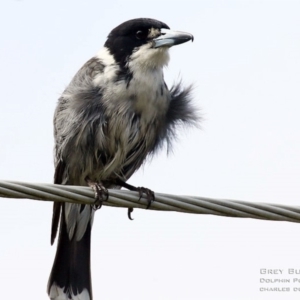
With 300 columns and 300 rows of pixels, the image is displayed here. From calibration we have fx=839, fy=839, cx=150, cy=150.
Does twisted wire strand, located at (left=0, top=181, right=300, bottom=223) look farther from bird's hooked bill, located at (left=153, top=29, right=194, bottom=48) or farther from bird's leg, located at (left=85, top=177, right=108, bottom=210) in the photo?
bird's hooked bill, located at (left=153, top=29, right=194, bottom=48)

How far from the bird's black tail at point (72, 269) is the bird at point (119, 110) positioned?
91mm

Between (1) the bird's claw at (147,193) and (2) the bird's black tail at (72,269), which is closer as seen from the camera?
(1) the bird's claw at (147,193)

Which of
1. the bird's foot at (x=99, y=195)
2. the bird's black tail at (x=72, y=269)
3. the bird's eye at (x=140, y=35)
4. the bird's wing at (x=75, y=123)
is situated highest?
the bird's eye at (x=140, y=35)

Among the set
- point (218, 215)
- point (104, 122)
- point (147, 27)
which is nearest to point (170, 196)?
point (218, 215)

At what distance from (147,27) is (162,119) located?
1.98 feet

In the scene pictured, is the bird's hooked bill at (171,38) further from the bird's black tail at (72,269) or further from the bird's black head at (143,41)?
the bird's black tail at (72,269)

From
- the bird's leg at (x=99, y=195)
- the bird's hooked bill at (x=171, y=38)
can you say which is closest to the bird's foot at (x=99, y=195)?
the bird's leg at (x=99, y=195)

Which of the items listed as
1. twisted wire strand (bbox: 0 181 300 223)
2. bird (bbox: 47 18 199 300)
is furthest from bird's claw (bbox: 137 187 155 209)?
twisted wire strand (bbox: 0 181 300 223)

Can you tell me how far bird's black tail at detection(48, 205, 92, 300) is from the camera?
5691mm

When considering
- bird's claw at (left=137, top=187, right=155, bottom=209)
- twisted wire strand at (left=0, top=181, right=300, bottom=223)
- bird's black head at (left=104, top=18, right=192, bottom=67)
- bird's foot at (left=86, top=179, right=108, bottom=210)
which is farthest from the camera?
bird's black head at (left=104, top=18, right=192, bottom=67)

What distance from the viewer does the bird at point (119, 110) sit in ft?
16.9

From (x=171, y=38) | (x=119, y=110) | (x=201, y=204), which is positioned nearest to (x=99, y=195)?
(x=119, y=110)

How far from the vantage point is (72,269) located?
5742mm

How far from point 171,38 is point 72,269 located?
5.66ft
